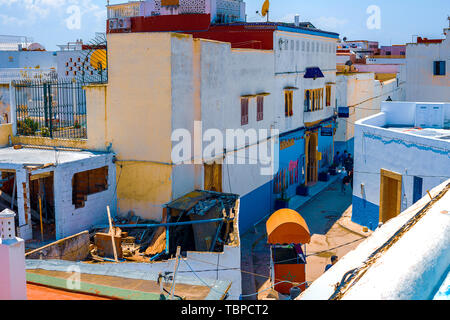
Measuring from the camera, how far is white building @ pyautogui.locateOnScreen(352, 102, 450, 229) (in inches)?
601

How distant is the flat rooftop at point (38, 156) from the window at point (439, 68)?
22.8 metres

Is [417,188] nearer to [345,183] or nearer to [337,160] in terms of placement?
[345,183]

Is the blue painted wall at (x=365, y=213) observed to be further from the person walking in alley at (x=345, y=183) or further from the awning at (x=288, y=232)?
the person walking in alley at (x=345, y=183)

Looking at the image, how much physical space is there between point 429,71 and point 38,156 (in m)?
24.7

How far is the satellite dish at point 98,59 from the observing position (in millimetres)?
16794

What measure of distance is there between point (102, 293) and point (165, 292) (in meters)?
0.85

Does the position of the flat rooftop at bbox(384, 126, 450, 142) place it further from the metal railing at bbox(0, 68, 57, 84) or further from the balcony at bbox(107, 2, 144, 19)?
the metal railing at bbox(0, 68, 57, 84)

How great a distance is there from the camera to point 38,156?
45.9ft

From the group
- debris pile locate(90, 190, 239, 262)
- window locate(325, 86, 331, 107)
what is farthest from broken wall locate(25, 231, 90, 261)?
window locate(325, 86, 331, 107)

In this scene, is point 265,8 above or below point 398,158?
above

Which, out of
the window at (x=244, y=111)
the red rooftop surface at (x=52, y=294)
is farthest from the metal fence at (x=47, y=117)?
the red rooftop surface at (x=52, y=294)

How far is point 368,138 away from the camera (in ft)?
60.5

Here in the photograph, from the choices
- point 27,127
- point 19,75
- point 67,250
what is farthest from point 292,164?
point 67,250

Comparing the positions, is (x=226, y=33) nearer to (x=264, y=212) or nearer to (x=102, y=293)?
(x=264, y=212)
